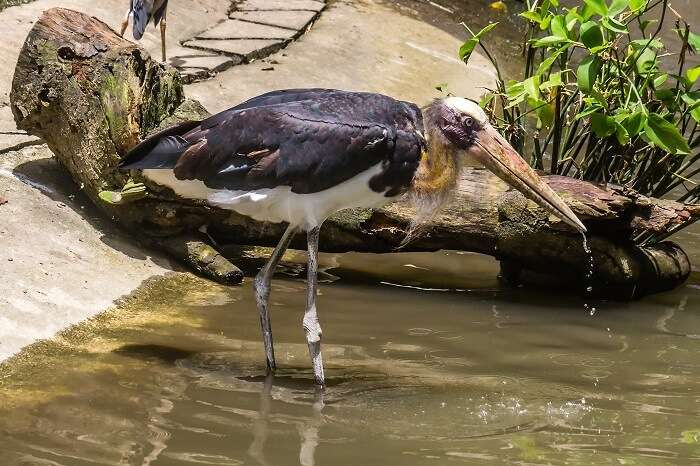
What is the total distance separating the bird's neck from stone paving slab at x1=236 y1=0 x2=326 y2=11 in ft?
19.2

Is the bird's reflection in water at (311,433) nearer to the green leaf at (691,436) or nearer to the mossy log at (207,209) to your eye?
the green leaf at (691,436)

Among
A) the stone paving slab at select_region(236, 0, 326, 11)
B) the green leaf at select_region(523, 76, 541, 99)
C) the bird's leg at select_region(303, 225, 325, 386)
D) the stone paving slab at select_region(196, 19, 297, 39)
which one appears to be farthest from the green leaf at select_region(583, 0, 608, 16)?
the stone paving slab at select_region(236, 0, 326, 11)

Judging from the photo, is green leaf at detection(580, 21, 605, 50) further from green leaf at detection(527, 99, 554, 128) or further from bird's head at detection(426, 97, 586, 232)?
bird's head at detection(426, 97, 586, 232)

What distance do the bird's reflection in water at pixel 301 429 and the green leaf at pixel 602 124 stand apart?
7.02ft

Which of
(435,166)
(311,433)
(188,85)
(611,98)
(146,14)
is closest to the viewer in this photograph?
(311,433)

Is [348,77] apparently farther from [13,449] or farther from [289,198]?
[13,449]

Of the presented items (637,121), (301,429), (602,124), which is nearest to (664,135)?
(637,121)

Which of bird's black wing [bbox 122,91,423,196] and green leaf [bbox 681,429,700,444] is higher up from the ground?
bird's black wing [bbox 122,91,423,196]

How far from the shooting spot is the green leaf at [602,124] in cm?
582

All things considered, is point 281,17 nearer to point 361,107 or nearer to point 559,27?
point 559,27

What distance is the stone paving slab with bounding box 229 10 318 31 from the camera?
32.9 feet

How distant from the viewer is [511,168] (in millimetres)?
5043

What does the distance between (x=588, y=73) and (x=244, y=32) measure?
456 centimetres

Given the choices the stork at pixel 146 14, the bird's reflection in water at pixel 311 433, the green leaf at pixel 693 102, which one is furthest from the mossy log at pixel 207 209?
the stork at pixel 146 14
